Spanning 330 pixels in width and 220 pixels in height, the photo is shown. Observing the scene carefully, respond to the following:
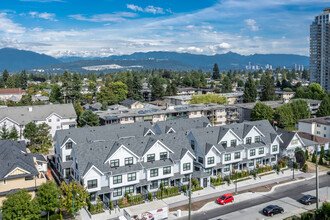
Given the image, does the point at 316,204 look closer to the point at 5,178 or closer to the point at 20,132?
the point at 5,178

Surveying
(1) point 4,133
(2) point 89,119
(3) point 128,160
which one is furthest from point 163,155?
(1) point 4,133

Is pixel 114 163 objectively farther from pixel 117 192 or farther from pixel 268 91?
pixel 268 91

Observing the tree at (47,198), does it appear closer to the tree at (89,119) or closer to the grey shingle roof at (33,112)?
the tree at (89,119)

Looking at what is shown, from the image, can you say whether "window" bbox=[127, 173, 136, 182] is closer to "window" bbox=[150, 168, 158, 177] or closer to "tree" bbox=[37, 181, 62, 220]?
"window" bbox=[150, 168, 158, 177]

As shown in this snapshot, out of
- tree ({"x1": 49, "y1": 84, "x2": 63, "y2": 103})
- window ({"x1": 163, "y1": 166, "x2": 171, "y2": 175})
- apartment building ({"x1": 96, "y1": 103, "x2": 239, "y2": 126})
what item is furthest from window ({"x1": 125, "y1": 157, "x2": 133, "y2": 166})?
tree ({"x1": 49, "y1": 84, "x2": 63, "y2": 103})

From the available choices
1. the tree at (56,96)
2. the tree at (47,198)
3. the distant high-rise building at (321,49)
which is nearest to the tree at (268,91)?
the distant high-rise building at (321,49)
